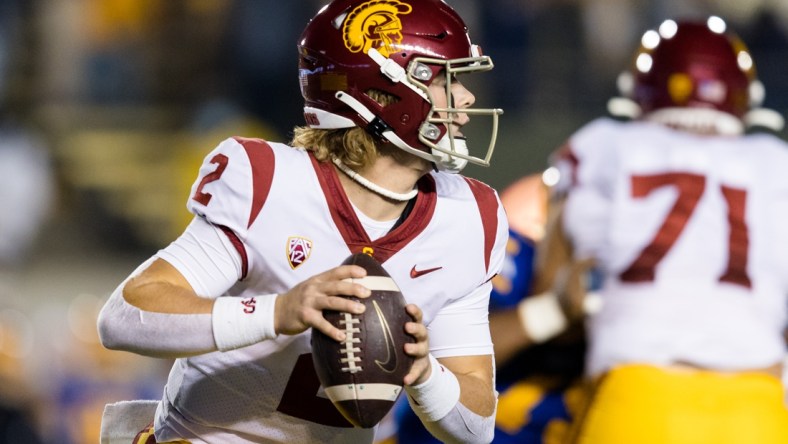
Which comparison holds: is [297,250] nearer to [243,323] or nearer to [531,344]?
[243,323]

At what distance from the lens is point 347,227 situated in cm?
282

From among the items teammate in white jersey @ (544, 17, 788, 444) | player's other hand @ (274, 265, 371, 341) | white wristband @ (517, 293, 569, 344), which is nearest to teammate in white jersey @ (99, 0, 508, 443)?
player's other hand @ (274, 265, 371, 341)

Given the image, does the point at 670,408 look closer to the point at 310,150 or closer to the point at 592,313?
the point at 592,313

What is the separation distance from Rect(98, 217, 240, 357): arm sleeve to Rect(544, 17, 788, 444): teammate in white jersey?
1.51 m

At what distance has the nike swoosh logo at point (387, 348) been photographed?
8.13 ft

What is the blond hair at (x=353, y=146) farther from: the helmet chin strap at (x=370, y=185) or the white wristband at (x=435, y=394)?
the white wristband at (x=435, y=394)

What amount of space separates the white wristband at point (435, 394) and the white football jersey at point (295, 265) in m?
0.20

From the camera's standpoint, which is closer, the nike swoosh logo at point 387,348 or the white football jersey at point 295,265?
the nike swoosh logo at point 387,348

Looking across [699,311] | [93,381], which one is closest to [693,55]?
[699,311]

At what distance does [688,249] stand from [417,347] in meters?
1.55

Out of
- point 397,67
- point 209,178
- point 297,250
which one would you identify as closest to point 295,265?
point 297,250

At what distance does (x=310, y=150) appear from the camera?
2.95 meters

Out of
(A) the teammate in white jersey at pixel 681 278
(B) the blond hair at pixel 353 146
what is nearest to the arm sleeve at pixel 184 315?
(B) the blond hair at pixel 353 146

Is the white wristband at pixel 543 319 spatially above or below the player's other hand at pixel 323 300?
below
